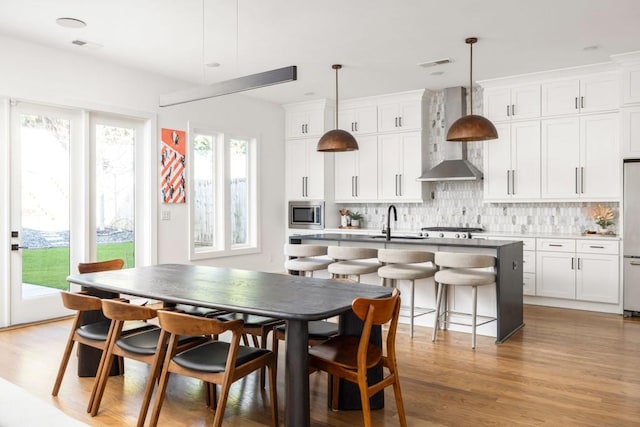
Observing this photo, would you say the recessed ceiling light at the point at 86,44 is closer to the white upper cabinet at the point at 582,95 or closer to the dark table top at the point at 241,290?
the dark table top at the point at 241,290

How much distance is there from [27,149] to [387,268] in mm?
3869

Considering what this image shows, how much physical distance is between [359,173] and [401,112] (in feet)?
3.79

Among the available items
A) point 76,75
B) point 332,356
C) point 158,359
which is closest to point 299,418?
point 332,356

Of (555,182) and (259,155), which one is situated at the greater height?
(259,155)

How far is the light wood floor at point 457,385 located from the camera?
112 inches

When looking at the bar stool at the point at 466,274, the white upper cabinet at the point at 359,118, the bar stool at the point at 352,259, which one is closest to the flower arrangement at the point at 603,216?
the bar stool at the point at 466,274

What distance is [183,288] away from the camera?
10.0ft

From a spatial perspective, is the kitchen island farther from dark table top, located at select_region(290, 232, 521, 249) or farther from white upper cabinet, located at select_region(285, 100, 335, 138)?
white upper cabinet, located at select_region(285, 100, 335, 138)

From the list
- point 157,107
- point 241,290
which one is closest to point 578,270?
point 241,290

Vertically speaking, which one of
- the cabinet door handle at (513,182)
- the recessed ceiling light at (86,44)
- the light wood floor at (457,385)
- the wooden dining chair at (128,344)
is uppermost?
the recessed ceiling light at (86,44)

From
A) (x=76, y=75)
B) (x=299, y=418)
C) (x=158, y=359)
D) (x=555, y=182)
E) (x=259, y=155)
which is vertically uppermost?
(x=76, y=75)

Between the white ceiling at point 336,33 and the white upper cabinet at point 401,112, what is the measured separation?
891 millimetres

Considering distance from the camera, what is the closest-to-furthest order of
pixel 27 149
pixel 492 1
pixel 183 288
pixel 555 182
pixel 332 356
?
pixel 332 356 → pixel 183 288 → pixel 492 1 → pixel 27 149 → pixel 555 182

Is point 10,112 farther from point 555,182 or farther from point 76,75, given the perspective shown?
point 555,182
